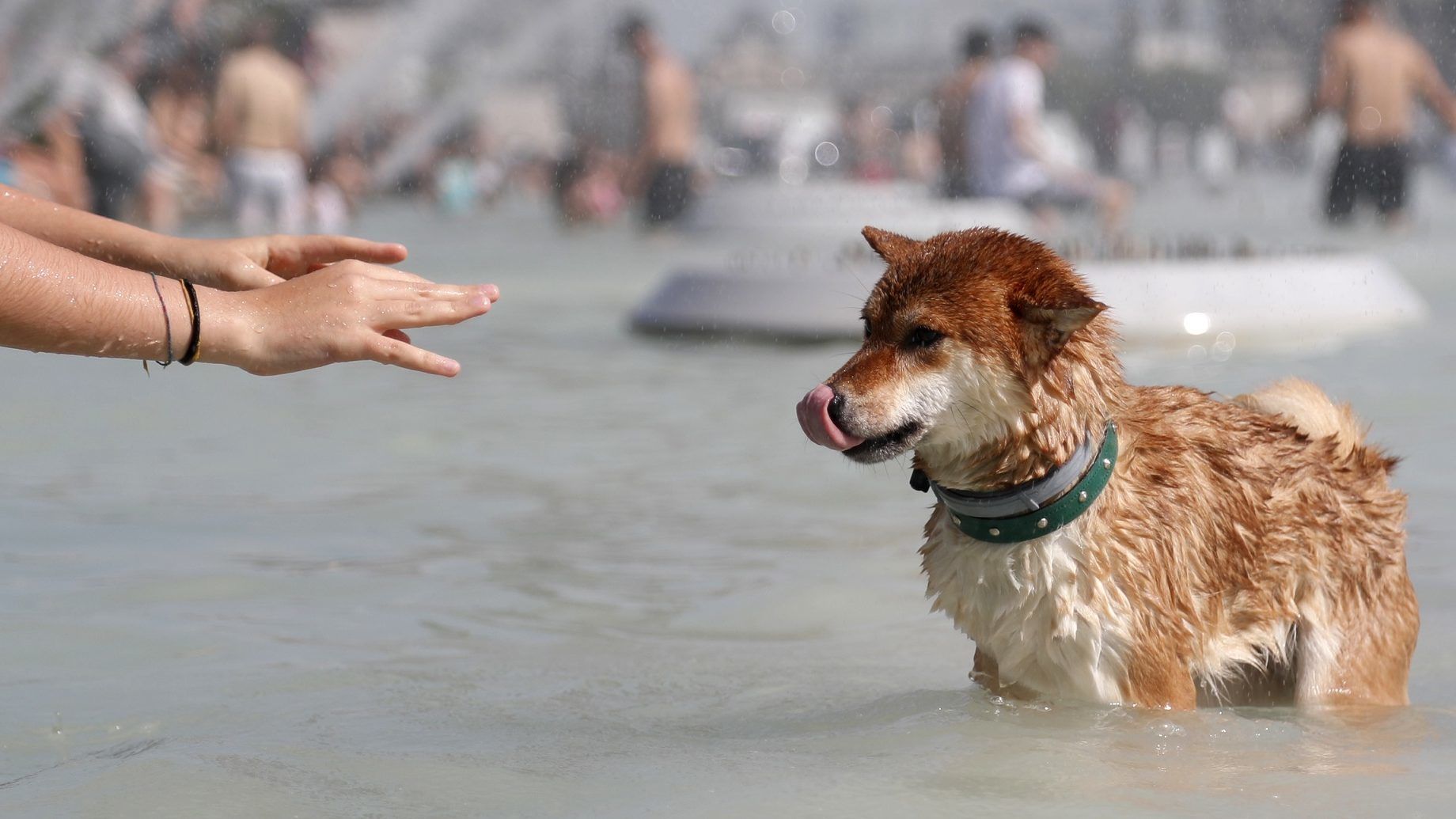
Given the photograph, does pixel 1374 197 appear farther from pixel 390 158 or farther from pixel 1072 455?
pixel 390 158

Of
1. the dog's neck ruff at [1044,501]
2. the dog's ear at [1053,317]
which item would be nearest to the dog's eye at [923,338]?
the dog's ear at [1053,317]

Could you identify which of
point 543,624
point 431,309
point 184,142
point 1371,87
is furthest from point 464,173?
point 431,309

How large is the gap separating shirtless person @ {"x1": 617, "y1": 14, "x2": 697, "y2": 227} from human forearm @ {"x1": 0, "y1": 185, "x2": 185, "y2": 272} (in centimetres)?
1573

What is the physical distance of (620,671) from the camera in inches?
174

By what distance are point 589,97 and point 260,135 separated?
60.1 feet

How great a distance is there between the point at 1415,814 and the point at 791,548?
2.82 metres

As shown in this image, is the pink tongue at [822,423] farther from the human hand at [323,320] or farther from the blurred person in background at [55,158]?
the blurred person in background at [55,158]

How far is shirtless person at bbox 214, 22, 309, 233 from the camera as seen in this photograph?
1584 cm

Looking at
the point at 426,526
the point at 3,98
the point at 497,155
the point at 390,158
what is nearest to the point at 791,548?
the point at 426,526

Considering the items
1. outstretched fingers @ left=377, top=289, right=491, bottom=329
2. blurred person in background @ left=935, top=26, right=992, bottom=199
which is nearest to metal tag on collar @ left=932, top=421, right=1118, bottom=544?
outstretched fingers @ left=377, top=289, right=491, bottom=329

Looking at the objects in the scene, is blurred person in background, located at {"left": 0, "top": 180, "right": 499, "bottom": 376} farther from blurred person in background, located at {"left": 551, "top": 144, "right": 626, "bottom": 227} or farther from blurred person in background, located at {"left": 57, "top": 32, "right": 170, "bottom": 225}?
blurred person in background, located at {"left": 551, "top": 144, "right": 626, "bottom": 227}

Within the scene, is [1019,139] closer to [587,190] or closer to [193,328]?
[193,328]

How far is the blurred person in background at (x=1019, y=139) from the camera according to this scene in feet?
48.1

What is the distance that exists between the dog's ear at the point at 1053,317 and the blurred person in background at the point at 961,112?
475 inches
